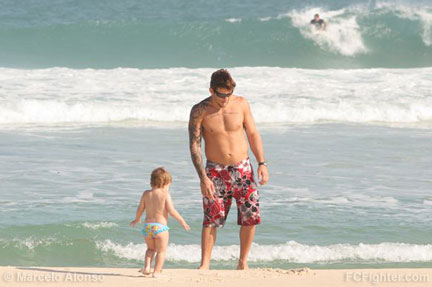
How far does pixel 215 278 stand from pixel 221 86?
49.3 inches

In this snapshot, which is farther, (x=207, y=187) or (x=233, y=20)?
(x=233, y=20)

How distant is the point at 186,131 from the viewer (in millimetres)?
14242

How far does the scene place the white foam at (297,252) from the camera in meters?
7.06

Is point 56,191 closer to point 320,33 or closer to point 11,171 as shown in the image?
point 11,171

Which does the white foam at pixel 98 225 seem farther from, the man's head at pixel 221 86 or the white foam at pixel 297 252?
the man's head at pixel 221 86

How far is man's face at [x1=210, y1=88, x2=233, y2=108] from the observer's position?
587 cm

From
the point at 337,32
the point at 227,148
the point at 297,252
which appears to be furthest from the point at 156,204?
the point at 337,32

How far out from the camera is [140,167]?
10648 mm

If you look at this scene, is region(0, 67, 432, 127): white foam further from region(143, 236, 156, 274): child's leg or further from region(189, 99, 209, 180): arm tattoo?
region(143, 236, 156, 274): child's leg

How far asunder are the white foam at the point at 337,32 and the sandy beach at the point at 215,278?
23.7 meters

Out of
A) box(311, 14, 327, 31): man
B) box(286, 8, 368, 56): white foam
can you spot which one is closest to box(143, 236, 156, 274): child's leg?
box(286, 8, 368, 56): white foam

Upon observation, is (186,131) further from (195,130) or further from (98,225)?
(195,130)

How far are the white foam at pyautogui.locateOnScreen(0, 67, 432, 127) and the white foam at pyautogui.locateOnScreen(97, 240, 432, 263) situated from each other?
336 inches

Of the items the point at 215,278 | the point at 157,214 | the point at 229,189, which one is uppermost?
the point at 229,189
